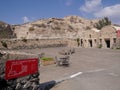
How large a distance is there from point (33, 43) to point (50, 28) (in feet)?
78.2

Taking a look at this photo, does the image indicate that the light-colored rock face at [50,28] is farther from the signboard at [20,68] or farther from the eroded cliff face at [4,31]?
the signboard at [20,68]

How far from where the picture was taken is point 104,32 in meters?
42.2

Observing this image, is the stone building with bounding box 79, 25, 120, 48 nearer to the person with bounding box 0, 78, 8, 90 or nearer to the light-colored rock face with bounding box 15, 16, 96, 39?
the light-colored rock face with bounding box 15, 16, 96, 39

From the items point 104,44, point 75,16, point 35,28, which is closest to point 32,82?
point 104,44

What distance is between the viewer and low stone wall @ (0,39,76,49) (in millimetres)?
35678

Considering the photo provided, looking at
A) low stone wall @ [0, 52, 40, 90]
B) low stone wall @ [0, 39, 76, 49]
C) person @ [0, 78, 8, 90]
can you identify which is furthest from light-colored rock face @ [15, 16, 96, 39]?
person @ [0, 78, 8, 90]

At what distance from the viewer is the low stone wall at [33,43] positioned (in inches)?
1405

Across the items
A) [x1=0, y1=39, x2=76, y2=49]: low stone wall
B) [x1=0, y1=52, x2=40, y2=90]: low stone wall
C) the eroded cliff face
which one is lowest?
[x1=0, y1=52, x2=40, y2=90]: low stone wall

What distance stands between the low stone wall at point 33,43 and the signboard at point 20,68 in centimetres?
2780

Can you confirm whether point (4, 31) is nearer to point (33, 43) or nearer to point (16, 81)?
point (33, 43)

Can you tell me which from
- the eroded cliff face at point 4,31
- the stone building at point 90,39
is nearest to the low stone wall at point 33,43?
the stone building at point 90,39

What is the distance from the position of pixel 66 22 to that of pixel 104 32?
31.8m

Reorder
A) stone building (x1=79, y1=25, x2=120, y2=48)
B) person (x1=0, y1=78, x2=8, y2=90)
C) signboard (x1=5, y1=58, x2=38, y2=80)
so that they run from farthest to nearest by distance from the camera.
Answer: stone building (x1=79, y1=25, x2=120, y2=48) < signboard (x1=5, y1=58, x2=38, y2=80) < person (x1=0, y1=78, x2=8, y2=90)

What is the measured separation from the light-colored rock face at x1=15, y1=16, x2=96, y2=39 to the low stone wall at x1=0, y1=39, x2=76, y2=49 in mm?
11846
